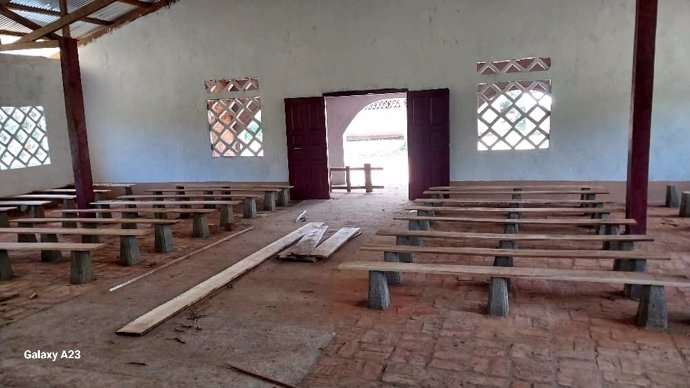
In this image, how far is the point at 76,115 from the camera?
6.33 metres

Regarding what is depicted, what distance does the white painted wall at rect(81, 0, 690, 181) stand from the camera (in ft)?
21.7

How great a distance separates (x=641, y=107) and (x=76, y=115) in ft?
21.1

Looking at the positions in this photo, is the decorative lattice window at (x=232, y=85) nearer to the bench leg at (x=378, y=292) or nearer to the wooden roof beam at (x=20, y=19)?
the wooden roof beam at (x=20, y=19)

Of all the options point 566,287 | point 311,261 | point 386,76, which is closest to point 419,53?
point 386,76

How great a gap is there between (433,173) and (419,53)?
1843 mm

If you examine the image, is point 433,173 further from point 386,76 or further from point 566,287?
point 566,287

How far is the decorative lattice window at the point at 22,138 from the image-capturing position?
8133mm

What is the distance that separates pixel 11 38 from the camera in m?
8.35

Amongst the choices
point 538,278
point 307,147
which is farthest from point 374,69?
point 538,278

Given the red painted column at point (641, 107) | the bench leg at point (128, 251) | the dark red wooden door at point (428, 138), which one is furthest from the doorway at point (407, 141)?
the bench leg at point (128, 251)

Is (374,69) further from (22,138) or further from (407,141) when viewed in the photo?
(22,138)

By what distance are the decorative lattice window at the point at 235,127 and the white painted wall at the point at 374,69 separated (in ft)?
0.54

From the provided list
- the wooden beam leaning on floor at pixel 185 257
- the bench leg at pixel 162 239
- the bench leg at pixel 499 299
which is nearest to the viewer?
the bench leg at pixel 499 299

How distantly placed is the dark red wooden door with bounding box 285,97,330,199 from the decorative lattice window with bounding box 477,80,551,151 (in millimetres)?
2537
